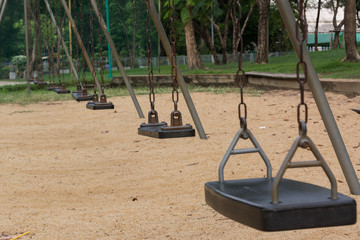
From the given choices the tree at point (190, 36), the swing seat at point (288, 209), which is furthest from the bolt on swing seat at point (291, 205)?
the tree at point (190, 36)

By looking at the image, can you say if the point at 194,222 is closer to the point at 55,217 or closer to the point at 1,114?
the point at 55,217

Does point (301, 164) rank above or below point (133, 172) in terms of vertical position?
above

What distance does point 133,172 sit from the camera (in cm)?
483

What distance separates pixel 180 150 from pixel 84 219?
2.31m

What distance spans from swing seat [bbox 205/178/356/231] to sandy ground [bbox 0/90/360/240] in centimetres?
95

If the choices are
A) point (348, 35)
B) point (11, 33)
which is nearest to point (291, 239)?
point (348, 35)

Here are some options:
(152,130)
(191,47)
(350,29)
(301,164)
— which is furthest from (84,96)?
(191,47)

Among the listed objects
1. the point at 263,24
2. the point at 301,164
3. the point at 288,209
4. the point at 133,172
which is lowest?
the point at 133,172

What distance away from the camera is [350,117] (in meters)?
6.86

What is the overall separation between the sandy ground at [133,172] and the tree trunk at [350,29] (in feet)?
13.1

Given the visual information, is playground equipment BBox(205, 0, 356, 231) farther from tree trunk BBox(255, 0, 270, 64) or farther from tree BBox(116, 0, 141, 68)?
tree BBox(116, 0, 141, 68)

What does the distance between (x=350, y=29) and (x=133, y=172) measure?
900 cm

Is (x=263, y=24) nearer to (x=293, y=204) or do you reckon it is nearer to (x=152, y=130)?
(x=152, y=130)

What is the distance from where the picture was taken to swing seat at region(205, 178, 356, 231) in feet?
5.82
